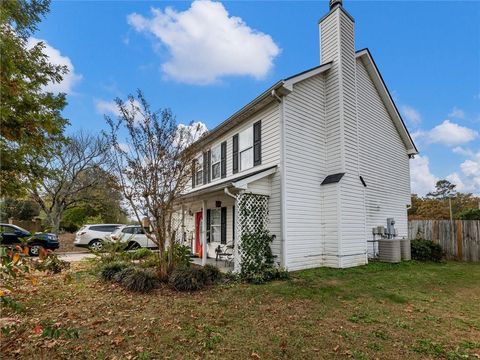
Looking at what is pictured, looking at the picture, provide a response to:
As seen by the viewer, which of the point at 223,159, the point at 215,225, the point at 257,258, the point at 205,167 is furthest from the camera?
the point at 205,167

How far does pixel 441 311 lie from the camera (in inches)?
225

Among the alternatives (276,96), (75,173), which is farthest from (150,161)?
(75,173)

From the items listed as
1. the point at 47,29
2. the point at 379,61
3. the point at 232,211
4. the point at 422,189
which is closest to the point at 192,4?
the point at 47,29

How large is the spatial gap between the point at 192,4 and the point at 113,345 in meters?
9.95

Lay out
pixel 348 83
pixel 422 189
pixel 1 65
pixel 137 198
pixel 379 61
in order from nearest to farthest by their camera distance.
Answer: pixel 1 65, pixel 137 198, pixel 348 83, pixel 379 61, pixel 422 189

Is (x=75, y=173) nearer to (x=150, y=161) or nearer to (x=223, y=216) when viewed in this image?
(x=223, y=216)

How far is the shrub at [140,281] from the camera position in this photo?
707 centimetres

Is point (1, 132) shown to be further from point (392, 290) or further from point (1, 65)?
point (392, 290)

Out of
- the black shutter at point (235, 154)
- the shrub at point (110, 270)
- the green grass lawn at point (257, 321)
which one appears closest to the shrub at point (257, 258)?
the green grass lawn at point (257, 321)

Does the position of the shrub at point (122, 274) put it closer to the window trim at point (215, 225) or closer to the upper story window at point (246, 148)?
the window trim at point (215, 225)

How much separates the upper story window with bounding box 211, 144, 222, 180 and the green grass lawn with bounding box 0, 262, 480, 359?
6610mm

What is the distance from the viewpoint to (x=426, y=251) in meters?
12.4

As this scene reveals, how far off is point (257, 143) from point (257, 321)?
675cm

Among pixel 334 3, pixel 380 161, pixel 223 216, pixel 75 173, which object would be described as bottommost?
pixel 223 216
